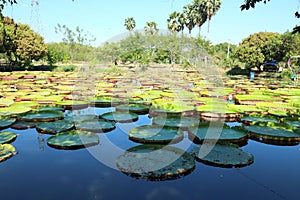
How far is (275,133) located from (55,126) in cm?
474

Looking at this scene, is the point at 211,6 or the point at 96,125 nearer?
the point at 96,125

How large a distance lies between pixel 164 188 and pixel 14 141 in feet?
10.6

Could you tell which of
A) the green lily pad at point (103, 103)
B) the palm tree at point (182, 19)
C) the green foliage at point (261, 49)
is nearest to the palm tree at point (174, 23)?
the palm tree at point (182, 19)

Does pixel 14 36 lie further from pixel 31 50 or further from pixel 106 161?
pixel 106 161

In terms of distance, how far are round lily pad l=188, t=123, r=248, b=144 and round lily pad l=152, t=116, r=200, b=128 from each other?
346mm

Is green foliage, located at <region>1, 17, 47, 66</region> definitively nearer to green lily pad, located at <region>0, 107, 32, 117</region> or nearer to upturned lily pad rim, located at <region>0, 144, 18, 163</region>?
green lily pad, located at <region>0, 107, 32, 117</region>

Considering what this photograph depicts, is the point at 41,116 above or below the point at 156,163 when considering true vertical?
above

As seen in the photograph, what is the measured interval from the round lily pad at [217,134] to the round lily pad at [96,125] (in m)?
1.83

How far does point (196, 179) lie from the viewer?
3.37 metres

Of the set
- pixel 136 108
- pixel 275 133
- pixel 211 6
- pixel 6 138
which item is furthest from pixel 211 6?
pixel 6 138

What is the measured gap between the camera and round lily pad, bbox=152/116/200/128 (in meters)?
5.51

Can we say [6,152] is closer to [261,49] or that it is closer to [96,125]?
[96,125]

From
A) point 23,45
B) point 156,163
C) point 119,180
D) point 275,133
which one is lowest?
point 119,180

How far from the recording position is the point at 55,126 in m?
5.26
